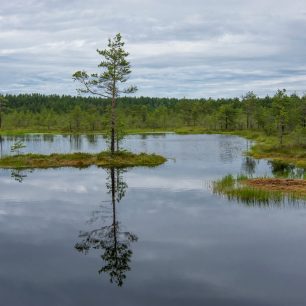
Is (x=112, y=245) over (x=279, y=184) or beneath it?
beneath

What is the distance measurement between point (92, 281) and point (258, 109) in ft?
433

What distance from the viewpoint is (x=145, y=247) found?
2347cm

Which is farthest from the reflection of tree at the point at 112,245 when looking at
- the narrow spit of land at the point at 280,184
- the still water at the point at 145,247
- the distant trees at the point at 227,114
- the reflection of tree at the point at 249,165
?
the distant trees at the point at 227,114

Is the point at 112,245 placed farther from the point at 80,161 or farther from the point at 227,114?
the point at 227,114

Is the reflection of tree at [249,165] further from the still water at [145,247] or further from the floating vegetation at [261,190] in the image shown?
the still water at [145,247]

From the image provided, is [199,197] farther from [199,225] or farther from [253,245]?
[253,245]

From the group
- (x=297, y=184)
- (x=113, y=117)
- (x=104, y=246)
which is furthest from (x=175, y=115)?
(x=104, y=246)

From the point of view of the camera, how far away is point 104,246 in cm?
2384

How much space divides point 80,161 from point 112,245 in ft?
115

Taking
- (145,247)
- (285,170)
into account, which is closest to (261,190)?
(145,247)

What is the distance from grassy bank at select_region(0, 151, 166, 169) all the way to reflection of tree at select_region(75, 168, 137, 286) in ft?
86.4

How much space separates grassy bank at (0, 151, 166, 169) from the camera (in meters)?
56.8

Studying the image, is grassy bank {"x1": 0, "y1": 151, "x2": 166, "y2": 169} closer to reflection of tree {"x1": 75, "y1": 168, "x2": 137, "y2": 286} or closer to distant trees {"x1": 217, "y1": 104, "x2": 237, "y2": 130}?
reflection of tree {"x1": 75, "y1": 168, "x2": 137, "y2": 286}

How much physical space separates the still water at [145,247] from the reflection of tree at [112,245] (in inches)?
2.1
